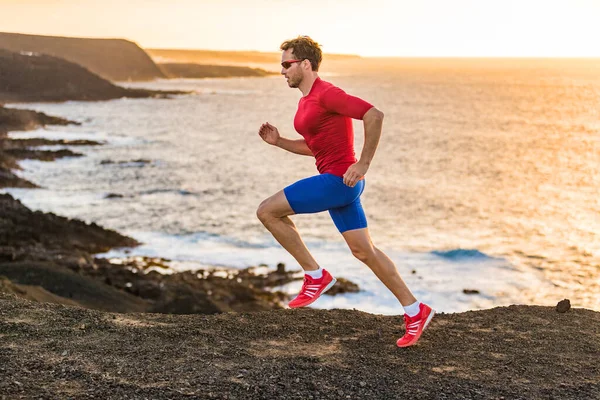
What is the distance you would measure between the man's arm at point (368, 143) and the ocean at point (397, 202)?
43.7 ft

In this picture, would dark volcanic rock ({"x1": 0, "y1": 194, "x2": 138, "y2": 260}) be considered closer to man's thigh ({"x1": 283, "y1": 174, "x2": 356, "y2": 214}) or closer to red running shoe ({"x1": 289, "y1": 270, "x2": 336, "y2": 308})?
red running shoe ({"x1": 289, "y1": 270, "x2": 336, "y2": 308})

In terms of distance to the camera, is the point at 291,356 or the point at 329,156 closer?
the point at 329,156

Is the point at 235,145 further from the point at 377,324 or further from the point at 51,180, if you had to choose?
the point at 377,324

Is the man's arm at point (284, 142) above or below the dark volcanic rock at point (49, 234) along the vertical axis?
above

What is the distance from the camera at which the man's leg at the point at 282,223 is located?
5.66m

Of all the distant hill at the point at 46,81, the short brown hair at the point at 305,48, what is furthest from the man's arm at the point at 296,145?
the distant hill at the point at 46,81

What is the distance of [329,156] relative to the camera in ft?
17.8

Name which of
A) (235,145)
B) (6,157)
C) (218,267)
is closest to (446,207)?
(218,267)

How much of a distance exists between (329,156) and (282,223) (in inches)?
30.3

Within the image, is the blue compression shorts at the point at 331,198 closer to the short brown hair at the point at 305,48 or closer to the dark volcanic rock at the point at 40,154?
the short brown hair at the point at 305,48

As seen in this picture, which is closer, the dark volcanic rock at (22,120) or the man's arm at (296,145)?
the man's arm at (296,145)

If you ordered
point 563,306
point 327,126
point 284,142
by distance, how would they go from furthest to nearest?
point 563,306 < point 284,142 < point 327,126

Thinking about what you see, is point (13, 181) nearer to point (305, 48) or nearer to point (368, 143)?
point (305, 48)

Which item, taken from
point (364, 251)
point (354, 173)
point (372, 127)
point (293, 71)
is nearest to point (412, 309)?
point (364, 251)
